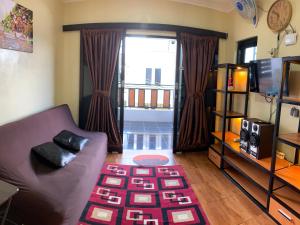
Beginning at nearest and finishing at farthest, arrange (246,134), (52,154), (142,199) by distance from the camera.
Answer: (52,154)
(142,199)
(246,134)

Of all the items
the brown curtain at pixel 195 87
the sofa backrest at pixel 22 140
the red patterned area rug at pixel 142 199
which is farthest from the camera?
the brown curtain at pixel 195 87

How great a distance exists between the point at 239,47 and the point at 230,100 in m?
0.87

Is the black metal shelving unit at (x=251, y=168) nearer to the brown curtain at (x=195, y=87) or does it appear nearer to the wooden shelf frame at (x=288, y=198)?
the wooden shelf frame at (x=288, y=198)

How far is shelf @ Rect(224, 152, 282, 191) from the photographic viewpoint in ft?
7.98

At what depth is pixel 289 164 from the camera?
242 cm

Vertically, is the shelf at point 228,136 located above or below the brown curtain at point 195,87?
below

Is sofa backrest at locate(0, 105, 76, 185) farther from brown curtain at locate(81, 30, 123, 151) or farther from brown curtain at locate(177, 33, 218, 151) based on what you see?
brown curtain at locate(177, 33, 218, 151)

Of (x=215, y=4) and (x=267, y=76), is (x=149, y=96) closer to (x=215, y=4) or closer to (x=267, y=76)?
(x=215, y=4)

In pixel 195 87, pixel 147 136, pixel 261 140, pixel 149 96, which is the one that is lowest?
pixel 147 136

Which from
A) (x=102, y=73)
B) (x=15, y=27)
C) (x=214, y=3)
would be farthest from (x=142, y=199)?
(x=214, y=3)

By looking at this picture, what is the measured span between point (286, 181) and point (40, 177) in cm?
213

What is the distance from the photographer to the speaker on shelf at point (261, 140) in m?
2.56

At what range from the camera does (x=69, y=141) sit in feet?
8.87

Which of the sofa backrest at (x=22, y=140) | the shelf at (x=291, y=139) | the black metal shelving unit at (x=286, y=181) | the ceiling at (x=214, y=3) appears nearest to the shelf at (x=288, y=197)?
the black metal shelving unit at (x=286, y=181)
